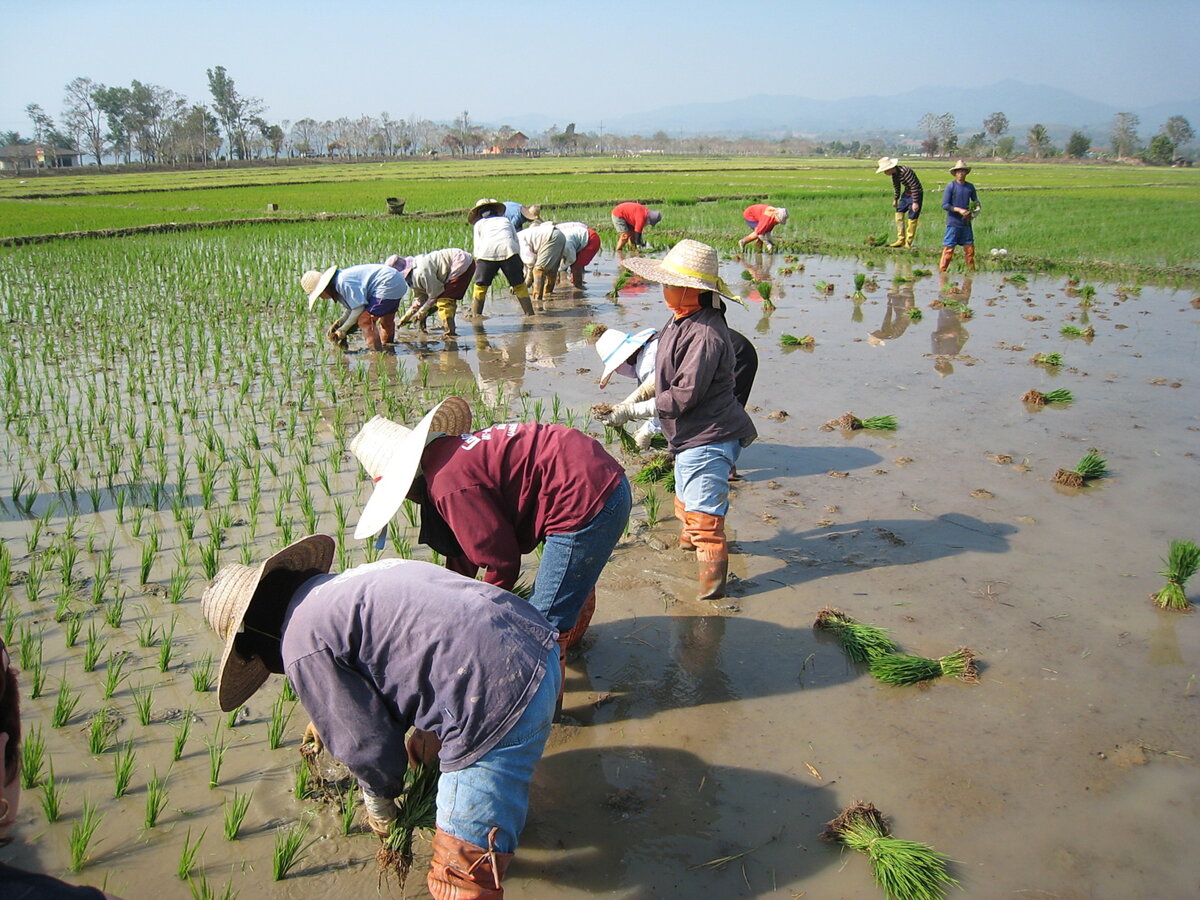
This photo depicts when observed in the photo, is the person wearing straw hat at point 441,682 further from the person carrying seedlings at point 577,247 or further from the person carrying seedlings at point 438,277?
the person carrying seedlings at point 577,247

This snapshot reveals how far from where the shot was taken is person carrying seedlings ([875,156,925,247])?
13117 mm

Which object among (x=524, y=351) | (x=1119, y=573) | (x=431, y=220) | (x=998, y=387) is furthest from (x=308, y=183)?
(x=1119, y=573)

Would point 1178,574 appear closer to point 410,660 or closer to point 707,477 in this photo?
point 707,477

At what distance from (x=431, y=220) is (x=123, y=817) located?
1608cm

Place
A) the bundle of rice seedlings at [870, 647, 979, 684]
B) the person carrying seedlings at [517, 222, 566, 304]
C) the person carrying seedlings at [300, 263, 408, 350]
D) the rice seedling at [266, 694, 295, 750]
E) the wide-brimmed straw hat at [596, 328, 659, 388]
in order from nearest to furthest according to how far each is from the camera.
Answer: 1. the rice seedling at [266, 694, 295, 750]
2. the bundle of rice seedlings at [870, 647, 979, 684]
3. the wide-brimmed straw hat at [596, 328, 659, 388]
4. the person carrying seedlings at [300, 263, 408, 350]
5. the person carrying seedlings at [517, 222, 566, 304]

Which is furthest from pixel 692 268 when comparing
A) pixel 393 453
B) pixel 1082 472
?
pixel 1082 472

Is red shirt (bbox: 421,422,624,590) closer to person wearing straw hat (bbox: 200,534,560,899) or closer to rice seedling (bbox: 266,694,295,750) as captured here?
person wearing straw hat (bbox: 200,534,560,899)

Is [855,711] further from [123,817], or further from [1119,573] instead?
[123,817]

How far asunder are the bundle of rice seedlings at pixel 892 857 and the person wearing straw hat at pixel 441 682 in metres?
0.96

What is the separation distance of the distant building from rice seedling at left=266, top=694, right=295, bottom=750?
56434 mm

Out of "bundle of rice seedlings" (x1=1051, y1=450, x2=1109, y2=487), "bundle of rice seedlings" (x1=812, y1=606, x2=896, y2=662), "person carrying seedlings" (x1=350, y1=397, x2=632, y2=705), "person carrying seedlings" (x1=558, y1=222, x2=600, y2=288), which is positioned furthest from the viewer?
"person carrying seedlings" (x1=558, y1=222, x2=600, y2=288)

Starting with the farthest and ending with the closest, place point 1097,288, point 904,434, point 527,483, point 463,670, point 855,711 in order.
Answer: point 1097,288 < point 904,434 < point 855,711 < point 527,483 < point 463,670

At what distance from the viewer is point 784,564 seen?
406cm

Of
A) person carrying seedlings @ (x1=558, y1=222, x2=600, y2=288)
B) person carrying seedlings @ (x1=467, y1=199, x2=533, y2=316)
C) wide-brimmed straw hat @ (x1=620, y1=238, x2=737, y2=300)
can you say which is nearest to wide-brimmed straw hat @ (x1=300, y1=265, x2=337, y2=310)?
person carrying seedlings @ (x1=467, y1=199, x2=533, y2=316)
